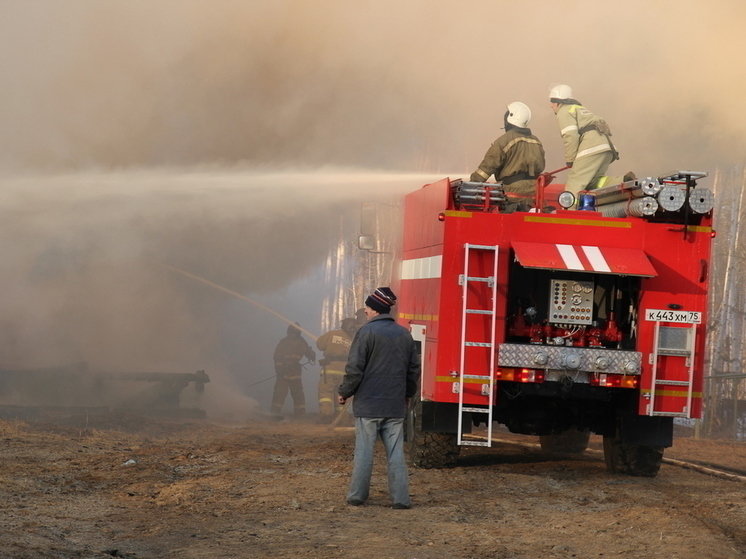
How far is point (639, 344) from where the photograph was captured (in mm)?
7508

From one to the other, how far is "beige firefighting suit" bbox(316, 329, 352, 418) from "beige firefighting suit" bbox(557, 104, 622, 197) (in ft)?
25.0

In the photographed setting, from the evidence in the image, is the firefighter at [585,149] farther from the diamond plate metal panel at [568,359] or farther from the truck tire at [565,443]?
the truck tire at [565,443]

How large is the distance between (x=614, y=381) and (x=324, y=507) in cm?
259

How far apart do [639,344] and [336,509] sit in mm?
2868

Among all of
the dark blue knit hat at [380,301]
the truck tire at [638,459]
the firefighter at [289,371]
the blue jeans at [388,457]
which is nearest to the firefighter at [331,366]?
the firefighter at [289,371]

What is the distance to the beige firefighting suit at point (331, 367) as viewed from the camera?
52.9 feet

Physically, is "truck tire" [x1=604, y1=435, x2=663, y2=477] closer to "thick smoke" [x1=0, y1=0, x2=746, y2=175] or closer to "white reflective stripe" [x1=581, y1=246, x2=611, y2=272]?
"white reflective stripe" [x1=581, y1=246, x2=611, y2=272]

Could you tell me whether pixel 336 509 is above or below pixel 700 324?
below

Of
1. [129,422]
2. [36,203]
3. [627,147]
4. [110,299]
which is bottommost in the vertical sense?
[129,422]

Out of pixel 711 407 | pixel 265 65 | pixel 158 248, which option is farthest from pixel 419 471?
pixel 158 248

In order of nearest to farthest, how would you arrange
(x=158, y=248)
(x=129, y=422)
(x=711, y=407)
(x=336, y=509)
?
(x=336, y=509)
(x=129, y=422)
(x=711, y=407)
(x=158, y=248)

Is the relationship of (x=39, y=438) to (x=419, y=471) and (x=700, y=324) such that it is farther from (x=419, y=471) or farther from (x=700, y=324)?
(x=700, y=324)

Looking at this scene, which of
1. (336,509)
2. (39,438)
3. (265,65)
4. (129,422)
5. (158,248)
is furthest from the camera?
(158,248)

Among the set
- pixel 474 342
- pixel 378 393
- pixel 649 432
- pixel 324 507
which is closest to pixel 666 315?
pixel 649 432
